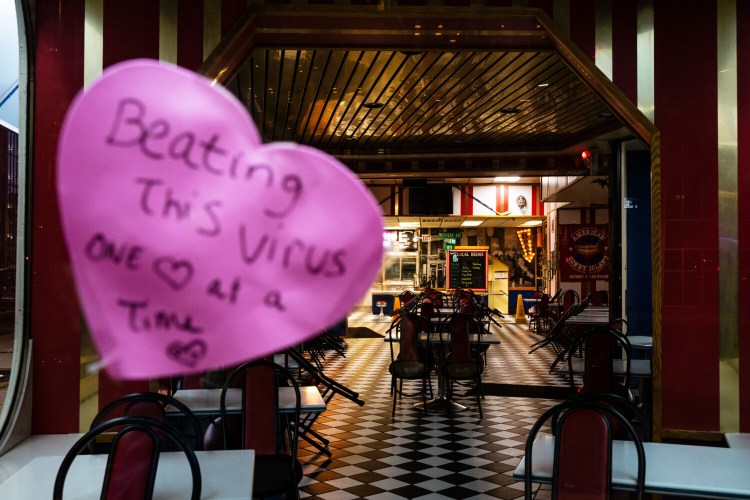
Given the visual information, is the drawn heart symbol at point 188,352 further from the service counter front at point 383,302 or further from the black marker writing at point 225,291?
the service counter front at point 383,302

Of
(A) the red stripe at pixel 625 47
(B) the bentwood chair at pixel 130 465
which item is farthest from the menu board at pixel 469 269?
(B) the bentwood chair at pixel 130 465

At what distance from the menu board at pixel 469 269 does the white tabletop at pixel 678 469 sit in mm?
17086

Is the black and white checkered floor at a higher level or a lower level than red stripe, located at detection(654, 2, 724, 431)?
Answer: lower

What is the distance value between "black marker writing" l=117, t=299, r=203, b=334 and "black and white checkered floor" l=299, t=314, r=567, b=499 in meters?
4.04

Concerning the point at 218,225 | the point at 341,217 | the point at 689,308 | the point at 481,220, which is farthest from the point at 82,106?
the point at 481,220

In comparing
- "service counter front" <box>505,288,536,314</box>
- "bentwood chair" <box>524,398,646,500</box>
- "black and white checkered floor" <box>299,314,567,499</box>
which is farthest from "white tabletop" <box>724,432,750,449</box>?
"service counter front" <box>505,288,536,314</box>

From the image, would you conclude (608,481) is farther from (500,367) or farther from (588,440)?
(500,367)

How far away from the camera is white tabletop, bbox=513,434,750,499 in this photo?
7.87ft

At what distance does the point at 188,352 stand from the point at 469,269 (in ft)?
64.2

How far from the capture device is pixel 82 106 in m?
0.66

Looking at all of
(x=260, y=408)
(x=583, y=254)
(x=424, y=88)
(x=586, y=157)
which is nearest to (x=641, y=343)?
(x=424, y=88)

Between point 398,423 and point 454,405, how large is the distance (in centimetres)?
94

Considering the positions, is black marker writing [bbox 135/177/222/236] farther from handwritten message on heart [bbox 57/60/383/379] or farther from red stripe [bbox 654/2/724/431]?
red stripe [bbox 654/2/724/431]

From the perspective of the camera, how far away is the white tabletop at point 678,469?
2398 mm
